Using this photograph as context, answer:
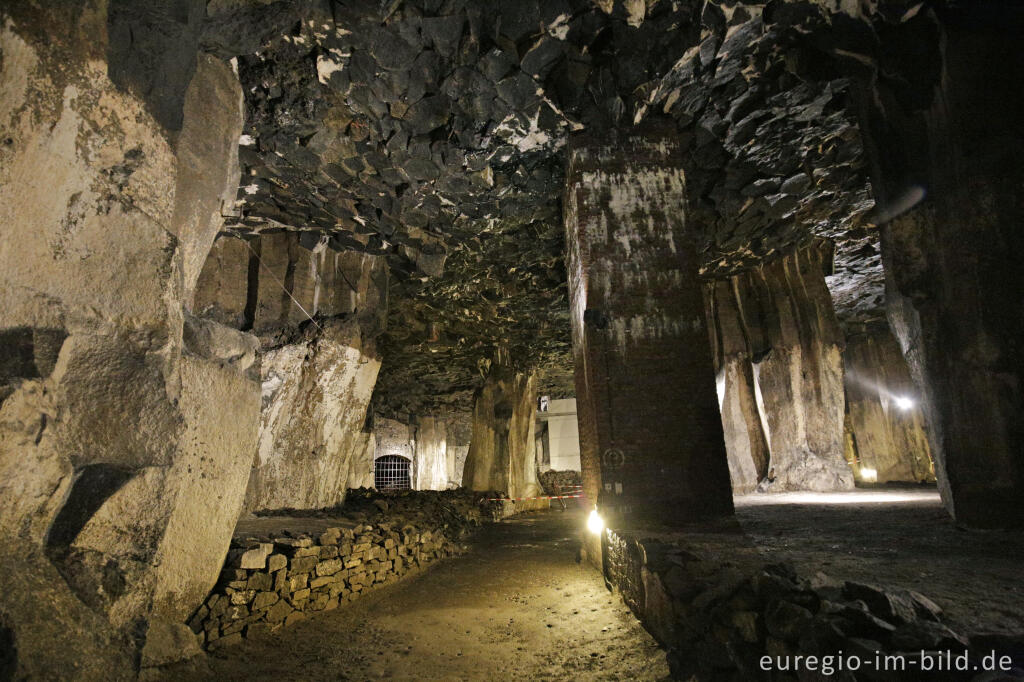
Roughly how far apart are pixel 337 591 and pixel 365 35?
18.3ft

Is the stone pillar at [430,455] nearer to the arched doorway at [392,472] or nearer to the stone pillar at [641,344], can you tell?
the arched doorway at [392,472]

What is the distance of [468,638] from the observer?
14.1 ft

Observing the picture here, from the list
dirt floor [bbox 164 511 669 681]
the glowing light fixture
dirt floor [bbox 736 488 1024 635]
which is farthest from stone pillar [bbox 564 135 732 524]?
the glowing light fixture

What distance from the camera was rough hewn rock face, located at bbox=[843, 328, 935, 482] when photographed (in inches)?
573

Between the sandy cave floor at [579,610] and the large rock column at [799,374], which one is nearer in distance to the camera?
the sandy cave floor at [579,610]

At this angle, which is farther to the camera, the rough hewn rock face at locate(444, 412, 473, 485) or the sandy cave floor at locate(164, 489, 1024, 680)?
the rough hewn rock face at locate(444, 412, 473, 485)

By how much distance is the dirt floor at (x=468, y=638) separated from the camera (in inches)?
141

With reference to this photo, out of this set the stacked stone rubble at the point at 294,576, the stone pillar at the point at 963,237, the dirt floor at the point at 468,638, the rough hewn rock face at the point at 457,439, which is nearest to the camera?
the dirt floor at the point at 468,638

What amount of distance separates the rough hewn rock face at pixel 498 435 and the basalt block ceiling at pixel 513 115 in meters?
6.37

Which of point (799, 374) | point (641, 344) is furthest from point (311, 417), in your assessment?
point (799, 374)

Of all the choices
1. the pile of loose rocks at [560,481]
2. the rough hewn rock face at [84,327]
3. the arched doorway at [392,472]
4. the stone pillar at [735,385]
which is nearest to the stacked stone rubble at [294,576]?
the rough hewn rock face at [84,327]

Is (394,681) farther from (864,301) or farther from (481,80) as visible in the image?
(864,301)

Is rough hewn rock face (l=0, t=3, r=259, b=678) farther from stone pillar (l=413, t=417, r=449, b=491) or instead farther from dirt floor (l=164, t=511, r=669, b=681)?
stone pillar (l=413, t=417, r=449, b=491)

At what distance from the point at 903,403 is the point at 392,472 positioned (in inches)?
711
